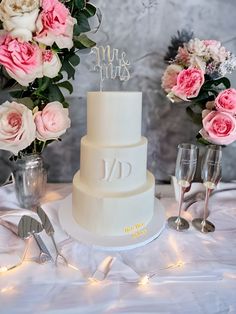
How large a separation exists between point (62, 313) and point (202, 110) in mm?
777

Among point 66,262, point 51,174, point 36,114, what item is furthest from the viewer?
point 51,174

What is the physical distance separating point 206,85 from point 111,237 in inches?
23.7

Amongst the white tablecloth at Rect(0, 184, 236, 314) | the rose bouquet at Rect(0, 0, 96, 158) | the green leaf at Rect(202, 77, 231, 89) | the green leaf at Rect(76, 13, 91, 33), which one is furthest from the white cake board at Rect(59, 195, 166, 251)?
the green leaf at Rect(76, 13, 91, 33)

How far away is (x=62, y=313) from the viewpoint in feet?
1.87

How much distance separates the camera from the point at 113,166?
77 centimetres

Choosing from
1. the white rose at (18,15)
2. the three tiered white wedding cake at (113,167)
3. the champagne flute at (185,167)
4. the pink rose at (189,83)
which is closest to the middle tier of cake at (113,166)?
the three tiered white wedding cake at (113,167)

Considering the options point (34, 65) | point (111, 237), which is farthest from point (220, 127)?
point (34, 65)

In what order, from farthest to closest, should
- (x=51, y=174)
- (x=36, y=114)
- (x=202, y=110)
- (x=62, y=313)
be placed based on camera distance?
1. (x=51, y=174)
2. (x=202, y=110)
3. (x=36, y=114)
4. (x=62, y=313)

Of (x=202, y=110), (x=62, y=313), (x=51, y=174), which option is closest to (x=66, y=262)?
(x=62, y=313)

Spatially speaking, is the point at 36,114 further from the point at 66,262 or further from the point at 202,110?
the point at 202,110

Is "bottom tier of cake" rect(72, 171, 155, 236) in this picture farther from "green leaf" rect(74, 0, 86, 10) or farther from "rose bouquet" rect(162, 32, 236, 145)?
"green leaf" rect(74, 0, 86, 10)

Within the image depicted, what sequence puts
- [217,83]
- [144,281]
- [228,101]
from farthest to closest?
[217,83] → [228,101] → [144,281]

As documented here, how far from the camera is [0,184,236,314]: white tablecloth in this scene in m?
0.59

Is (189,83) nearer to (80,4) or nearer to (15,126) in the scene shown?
(80,4)
